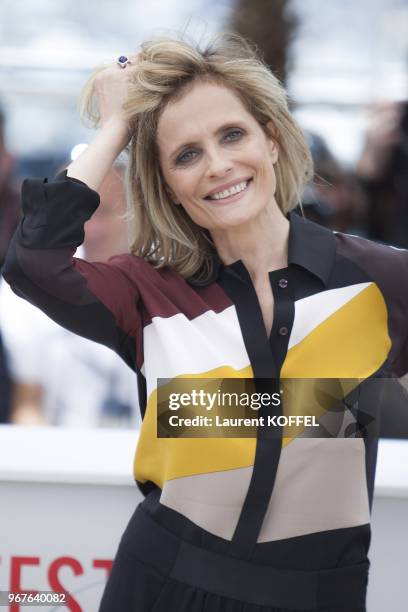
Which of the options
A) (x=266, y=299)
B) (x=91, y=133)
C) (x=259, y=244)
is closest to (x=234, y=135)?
(x=259, y=244)

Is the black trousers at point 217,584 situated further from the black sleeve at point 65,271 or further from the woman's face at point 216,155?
the woman's face at point 216,155

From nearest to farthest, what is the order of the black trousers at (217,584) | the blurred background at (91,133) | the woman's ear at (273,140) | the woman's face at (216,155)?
the black trousers at (217,584) < the woman's face at (216,155) < the woman's ear at (273,140) < the blurred background at (91,133)

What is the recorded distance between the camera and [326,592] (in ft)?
5.82

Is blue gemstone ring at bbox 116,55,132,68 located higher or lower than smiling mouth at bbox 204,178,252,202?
higher

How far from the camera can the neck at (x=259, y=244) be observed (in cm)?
193

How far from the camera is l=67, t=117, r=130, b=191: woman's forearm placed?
1.91 m

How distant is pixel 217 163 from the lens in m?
1.85

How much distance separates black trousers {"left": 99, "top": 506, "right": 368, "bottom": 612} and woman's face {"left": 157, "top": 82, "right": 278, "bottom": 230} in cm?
63

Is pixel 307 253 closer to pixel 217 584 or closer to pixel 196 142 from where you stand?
pixel 196 142

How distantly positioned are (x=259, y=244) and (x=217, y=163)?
19cm

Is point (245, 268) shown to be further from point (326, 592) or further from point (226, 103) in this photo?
point (326, 592)

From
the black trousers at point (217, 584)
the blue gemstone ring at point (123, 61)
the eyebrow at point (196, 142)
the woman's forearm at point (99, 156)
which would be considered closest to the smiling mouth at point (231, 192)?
the eyebrow at point (196, 142)

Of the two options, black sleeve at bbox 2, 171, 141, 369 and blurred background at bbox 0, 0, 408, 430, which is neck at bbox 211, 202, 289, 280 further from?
blurred background at bbox 0, 0, 408, 430

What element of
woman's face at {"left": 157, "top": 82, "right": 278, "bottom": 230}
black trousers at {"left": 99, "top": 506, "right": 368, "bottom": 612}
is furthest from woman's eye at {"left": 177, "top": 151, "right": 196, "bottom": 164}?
black trousers at {"left": 99, "top": 506, "right": 368, "bottom": 612}
